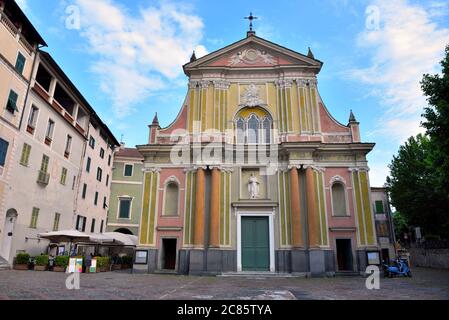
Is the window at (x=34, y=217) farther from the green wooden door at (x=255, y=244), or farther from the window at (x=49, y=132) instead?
the green wooden door at (x=255, y=244)

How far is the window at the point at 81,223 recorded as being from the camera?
26.6m

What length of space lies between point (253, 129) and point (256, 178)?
3396mm

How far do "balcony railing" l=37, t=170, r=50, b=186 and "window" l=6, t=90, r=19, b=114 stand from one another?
4.53m

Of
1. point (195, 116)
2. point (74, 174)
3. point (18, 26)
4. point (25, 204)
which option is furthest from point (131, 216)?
point (18, 26)

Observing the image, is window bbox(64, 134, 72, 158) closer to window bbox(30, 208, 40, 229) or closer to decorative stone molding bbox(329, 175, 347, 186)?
window bbox(30, 208, 40, 229)

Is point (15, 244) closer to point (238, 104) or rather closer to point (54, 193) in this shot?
point (54, 193)

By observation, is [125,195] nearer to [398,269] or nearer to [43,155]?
[43,155]

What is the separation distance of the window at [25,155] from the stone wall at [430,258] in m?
30.0

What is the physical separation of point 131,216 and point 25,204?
1704 cm

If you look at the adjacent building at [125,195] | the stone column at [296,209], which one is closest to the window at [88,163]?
the adjacent building at [125,195]

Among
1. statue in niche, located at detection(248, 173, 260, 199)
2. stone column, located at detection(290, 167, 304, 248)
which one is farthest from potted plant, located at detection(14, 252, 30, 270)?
stone column, located at detection(290, 167, 304, 248)

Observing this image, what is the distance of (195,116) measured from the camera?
68.1ft

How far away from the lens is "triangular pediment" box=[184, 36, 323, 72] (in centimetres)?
2145

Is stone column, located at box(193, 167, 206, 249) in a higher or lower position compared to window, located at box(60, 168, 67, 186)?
lower
